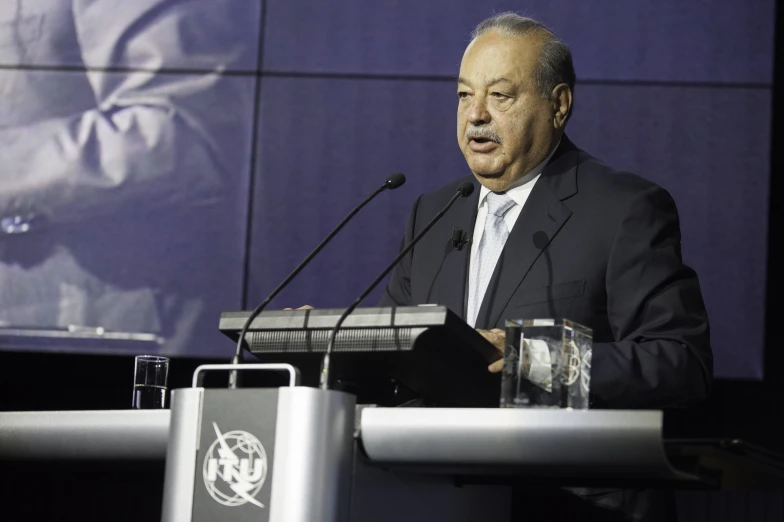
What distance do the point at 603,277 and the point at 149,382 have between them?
36.2 inches

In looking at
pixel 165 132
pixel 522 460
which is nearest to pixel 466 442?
pixel 522 460

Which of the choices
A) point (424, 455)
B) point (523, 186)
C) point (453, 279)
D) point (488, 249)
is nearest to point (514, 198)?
point (523, 186)

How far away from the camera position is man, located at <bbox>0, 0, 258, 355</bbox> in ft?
12.5

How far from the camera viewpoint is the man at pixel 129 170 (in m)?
3.81

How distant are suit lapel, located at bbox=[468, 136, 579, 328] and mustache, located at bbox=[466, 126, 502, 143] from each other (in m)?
0.13

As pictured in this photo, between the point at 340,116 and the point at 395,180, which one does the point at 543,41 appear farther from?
the point at 340,116

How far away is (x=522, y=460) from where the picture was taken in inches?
53.1

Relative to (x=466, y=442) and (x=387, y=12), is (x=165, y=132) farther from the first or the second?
(x=466, y=442)

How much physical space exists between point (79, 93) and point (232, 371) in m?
2.76

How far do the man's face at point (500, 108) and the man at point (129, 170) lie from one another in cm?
163

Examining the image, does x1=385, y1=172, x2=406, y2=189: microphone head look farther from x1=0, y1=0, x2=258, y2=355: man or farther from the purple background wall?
x1=0, y1=0, x2=258, y2=355: man

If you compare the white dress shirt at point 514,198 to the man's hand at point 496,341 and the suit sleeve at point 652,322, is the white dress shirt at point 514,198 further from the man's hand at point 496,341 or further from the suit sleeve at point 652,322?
the man's hand at point 496,341

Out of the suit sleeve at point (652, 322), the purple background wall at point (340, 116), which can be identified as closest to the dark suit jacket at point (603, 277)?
the suit sleeve at point (652, 322)

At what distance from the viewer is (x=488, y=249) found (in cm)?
230
